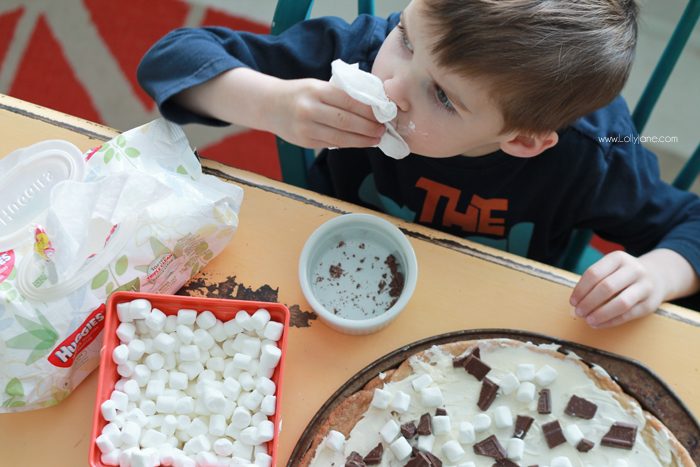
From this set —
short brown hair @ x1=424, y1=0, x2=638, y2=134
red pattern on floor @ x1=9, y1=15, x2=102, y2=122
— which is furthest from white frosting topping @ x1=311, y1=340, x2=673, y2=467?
red pattern on floor @ x1=9, y1=15, x2=102, y2=122

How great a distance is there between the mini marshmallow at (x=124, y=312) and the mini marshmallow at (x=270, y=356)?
16cm

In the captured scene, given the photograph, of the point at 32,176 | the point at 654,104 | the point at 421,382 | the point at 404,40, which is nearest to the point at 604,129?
the point at 654,104

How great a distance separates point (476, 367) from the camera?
833mm

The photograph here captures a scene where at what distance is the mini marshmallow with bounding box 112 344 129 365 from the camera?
756 millimetres

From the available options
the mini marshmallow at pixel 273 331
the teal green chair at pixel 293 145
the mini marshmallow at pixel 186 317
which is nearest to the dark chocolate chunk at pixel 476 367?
the mini marshmallow at pixel 273 331

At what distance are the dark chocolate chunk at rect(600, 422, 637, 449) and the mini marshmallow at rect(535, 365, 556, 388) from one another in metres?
0.09

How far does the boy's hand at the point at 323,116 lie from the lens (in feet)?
2.70

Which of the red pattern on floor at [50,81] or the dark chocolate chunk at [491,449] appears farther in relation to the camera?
the red pattern on floor at [50,81]

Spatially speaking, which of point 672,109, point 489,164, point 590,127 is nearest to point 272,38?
point 489,164

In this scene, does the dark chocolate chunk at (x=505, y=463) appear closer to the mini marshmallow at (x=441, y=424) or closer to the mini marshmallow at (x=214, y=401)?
the mini marshmallow at (x=441, y=424)

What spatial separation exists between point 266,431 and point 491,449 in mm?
278

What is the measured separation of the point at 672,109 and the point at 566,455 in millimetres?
1378

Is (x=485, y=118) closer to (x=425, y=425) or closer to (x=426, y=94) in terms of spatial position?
(x=426, y=94)

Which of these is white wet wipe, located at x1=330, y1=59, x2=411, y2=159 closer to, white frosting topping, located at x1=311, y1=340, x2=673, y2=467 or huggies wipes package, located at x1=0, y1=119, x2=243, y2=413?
huggies wipes package, located at x1=0, y1=119, x2=243, y2=413
